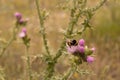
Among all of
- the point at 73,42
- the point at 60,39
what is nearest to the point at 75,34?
the point at 73,42

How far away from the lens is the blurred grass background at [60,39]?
579 cm

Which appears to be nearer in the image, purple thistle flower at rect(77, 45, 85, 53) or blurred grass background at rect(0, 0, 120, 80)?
purple thistle flower at rect(77, 45, 85, 53)

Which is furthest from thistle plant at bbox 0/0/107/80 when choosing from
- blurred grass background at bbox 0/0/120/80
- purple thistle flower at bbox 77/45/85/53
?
blurred grass background at bbox 0/0/120/80

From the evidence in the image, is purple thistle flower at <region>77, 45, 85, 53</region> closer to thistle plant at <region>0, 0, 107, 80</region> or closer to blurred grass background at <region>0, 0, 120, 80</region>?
thistle plant at <region>0, 0, 107, 80</region>

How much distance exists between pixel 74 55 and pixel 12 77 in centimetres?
289

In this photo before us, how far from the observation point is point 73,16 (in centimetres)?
320

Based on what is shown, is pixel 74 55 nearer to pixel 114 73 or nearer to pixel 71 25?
pixel 71 25

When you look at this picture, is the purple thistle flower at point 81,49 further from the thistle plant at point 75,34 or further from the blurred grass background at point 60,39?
the blurred grass background at point 60,39

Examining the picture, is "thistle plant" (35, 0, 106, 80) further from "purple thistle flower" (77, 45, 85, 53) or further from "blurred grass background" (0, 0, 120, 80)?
"blurred grass background" (0, 0, 120, 80)

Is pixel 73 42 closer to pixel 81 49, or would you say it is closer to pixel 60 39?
pixel 81 49

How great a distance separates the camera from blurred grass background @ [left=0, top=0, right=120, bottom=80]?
19.0 feet

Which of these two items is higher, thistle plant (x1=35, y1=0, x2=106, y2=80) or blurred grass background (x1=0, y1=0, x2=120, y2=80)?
thistle plant (x1=35, y1=0, x2=106, y2=80)

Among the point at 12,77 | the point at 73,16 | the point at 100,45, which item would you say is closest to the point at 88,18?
the point at 73,16

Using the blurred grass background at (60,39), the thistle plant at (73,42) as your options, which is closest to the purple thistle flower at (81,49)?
the thistle plant at (73,42)
